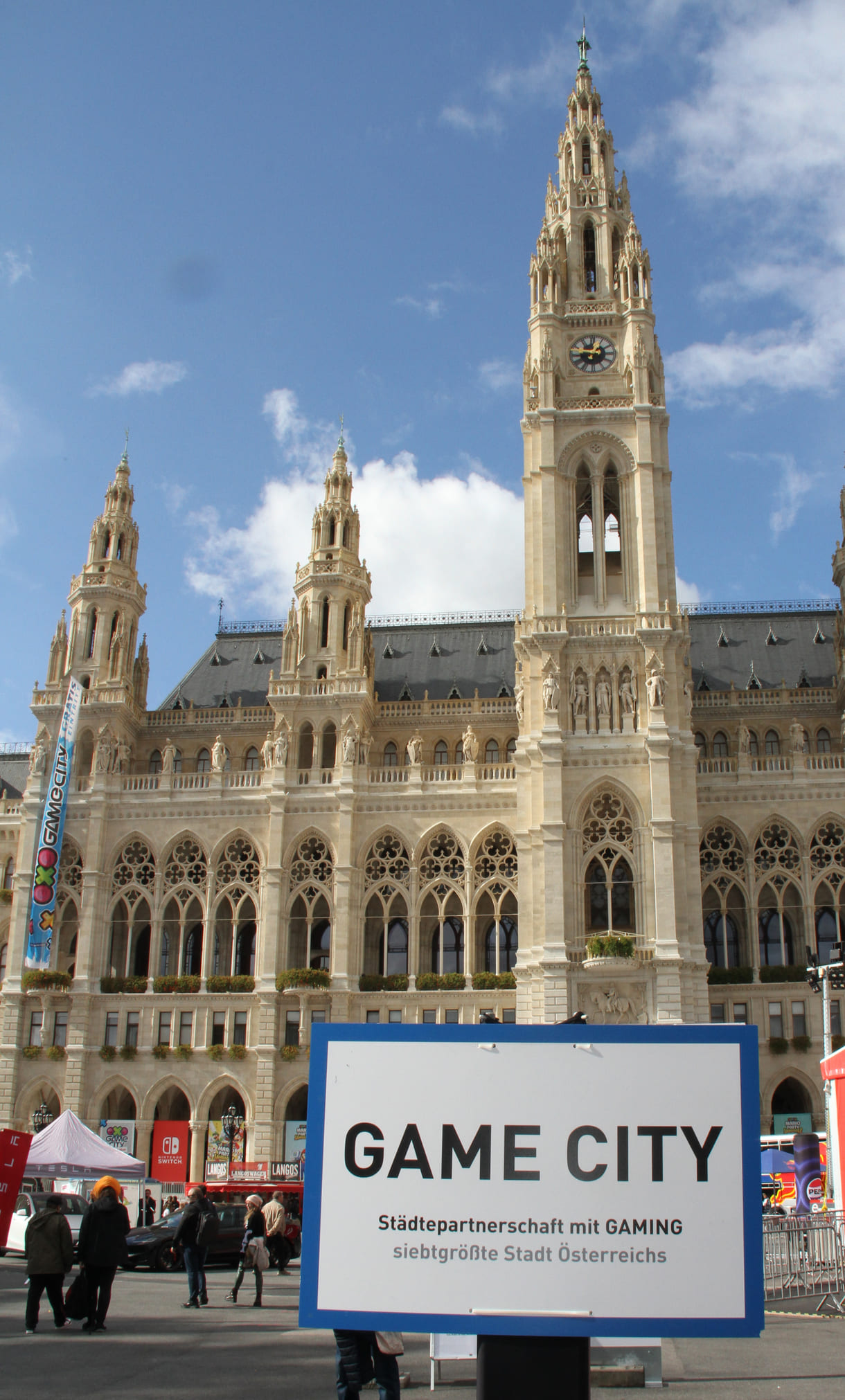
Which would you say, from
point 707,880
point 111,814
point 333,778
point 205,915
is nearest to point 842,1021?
point 707,880

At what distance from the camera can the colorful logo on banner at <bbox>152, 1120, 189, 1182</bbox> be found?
48.6 metres

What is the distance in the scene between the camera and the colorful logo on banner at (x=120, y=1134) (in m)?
49.1

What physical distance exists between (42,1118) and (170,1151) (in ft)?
19.7

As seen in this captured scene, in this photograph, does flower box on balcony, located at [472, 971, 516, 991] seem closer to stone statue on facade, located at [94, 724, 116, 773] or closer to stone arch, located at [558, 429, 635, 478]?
stone statue on facade, located at [94, 724, 116, 773]

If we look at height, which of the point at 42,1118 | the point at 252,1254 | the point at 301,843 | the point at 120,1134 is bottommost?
the point at 252,1254

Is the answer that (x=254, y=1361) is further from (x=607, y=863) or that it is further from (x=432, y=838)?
(x=432, y=838)

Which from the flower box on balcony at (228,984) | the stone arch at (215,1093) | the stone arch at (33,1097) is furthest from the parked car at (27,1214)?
the stone arch at (33,1097)

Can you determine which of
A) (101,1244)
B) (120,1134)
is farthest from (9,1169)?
(120,1134)

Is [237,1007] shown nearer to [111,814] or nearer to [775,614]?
[111,814]

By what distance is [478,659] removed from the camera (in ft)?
208

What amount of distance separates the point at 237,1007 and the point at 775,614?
113 feet

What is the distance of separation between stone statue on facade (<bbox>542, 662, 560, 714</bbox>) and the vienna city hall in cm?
26

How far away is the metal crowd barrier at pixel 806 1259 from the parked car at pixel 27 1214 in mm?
15781

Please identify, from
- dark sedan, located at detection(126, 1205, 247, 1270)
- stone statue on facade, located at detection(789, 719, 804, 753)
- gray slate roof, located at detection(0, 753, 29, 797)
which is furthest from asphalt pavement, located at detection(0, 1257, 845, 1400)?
gray slate roof, located at detection(0, 753, 29, 797)
